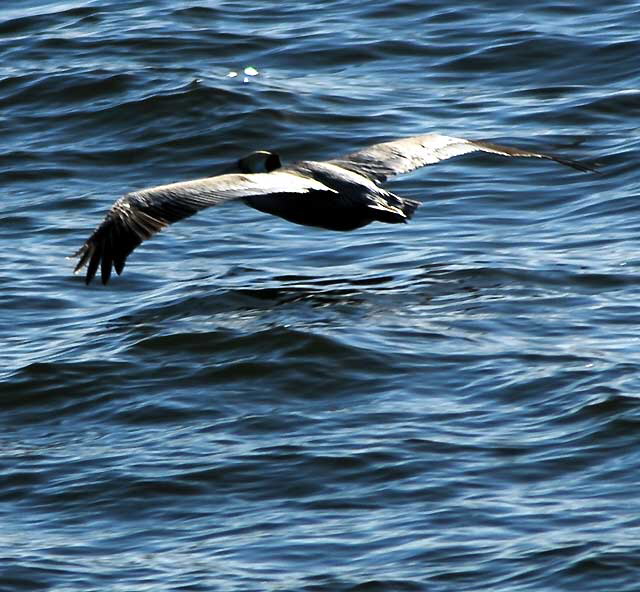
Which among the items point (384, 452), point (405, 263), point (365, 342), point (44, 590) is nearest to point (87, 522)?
point (44, 590)

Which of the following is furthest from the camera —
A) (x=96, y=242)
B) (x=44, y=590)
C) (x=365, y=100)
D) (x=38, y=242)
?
(x=365, y=100)

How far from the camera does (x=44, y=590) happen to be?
18.4 feet

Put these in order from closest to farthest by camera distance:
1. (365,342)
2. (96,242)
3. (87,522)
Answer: (87,522)
(96,242)
(365,342)

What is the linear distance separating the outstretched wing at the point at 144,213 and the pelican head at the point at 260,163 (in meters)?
1.04

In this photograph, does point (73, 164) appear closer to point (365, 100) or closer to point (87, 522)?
point (365, 100)

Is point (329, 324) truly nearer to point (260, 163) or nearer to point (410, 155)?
point (260, 163)

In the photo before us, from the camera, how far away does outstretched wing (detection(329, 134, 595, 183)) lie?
910 centimetres

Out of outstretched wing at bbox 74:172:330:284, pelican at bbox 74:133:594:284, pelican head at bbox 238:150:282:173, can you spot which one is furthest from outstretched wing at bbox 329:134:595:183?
outstretched wing at bbox 74:172:330:284

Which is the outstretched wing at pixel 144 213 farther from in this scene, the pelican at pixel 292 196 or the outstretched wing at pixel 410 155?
the outstretched wing at pixel 410 155

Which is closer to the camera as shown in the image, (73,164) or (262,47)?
(73,164)

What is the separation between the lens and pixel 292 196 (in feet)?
28.7

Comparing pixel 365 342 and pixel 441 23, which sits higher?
pixel 441 23

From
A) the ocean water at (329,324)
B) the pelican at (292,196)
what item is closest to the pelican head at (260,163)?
the pelican at (292,196)

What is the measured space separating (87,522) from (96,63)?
8151 millimetres
